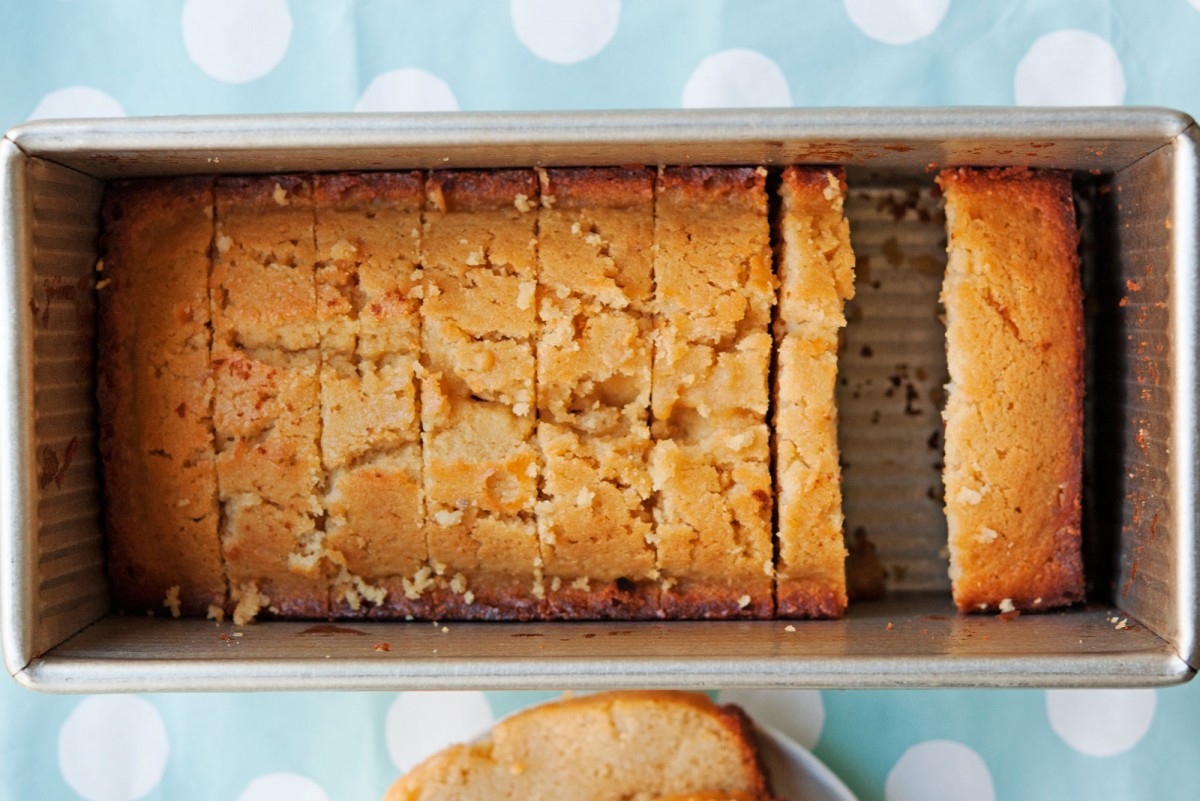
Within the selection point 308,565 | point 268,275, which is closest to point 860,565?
point 308,565

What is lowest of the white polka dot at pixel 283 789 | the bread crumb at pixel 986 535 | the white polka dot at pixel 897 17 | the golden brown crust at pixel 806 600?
the white polka dot at pixel 283 789

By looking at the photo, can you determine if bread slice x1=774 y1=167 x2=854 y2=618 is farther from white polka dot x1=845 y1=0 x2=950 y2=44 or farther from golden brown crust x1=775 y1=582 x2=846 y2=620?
white polka dot x1=845 y1=0 x2=950 y2=44

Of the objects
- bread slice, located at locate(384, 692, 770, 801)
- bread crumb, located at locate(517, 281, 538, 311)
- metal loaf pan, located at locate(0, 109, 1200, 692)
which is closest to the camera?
metal loaf pan, located at locate(0, 109, 1200, 692)

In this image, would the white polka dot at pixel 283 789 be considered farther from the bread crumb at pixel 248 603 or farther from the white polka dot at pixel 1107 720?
the white polka dot at pixel 1107 720

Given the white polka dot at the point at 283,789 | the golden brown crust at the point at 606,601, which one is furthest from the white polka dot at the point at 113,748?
the golden brown crust at the point at 606,601

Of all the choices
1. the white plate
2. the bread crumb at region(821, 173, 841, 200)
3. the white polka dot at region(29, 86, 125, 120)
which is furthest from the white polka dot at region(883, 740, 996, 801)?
the white polka dot at region(29, 86, 125, 120)

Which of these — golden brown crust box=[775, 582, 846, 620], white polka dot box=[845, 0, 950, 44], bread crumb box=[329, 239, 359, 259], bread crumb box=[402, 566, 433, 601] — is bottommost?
golden brown crust box=[775, 582, 846, 620]

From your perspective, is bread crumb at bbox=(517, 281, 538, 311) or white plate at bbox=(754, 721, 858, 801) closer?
bread crumb at bbox=(517, 281, 538, 311)
